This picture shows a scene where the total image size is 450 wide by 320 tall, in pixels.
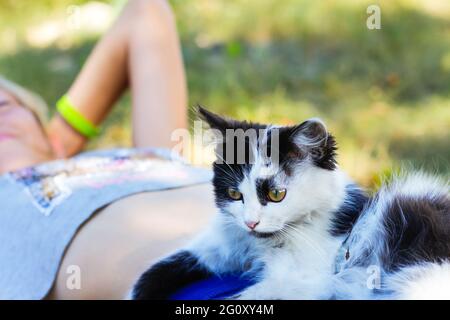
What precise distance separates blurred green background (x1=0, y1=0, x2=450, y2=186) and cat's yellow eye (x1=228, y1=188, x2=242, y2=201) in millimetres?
965

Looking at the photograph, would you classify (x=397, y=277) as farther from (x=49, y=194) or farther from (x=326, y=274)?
(x=49, y=194)

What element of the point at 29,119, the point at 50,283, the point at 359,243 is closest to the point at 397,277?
the point at 359,243

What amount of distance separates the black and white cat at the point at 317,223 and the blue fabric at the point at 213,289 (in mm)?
41

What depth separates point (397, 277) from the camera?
24.9 inches

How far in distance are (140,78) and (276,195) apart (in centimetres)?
93

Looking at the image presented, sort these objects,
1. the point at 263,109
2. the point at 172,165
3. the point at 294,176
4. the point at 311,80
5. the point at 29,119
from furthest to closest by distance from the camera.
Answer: the point at 311,80 → the point at 263,109 → the point at 29,119 → the point at 172,165 → the point at 294,176

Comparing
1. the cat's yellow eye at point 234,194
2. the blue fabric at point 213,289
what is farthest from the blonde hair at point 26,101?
the cat's yellow eye at point 234,194

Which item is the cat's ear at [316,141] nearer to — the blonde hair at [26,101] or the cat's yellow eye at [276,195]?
the cat's yellow eye at [276,195]

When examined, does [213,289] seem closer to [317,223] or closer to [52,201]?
[317,223]

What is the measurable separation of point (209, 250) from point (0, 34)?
2.10 metres

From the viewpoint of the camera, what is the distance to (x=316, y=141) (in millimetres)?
599

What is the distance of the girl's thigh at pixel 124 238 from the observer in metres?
1.00

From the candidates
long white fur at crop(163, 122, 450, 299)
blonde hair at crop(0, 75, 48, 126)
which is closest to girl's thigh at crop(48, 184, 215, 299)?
long white fur at crop(163, 122, 450, 299)

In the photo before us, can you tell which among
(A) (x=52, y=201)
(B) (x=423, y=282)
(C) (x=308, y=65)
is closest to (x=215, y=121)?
(B) (x=423, y=282)
